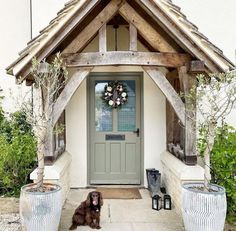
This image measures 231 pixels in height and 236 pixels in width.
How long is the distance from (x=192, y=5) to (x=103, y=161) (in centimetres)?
434

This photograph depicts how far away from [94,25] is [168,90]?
65.8 inches

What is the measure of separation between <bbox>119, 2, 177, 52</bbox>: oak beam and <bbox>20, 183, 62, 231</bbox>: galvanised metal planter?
9.75 ft

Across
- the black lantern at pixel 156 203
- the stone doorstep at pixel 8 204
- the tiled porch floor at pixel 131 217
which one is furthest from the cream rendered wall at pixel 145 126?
the stone doorstep at pixel 8 204

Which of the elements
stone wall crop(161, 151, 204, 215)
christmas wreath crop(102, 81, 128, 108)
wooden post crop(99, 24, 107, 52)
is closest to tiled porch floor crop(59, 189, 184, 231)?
stone wall crop(161, 151, 204, 215)

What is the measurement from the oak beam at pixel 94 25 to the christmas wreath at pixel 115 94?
2227 mm

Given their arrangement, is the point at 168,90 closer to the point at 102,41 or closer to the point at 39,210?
the point at 102,41

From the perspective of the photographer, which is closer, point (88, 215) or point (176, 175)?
point (88, 215)

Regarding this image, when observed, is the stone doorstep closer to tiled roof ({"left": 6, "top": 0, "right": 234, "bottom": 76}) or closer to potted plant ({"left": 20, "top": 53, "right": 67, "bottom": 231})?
potted plant ({"left": 20, "top": 53, "right": 67, "bottom": 231})

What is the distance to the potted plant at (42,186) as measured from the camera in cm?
432

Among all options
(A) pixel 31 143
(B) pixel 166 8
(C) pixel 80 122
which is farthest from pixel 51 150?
(B) pixel 166 8

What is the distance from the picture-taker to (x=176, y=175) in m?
5.53

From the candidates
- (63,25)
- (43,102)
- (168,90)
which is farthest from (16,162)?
(168,90)

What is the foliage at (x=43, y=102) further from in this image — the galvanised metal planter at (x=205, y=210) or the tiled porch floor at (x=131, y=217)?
the galvanised metal planter at (x=205, y=210)

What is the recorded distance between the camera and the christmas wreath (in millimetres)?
7351
